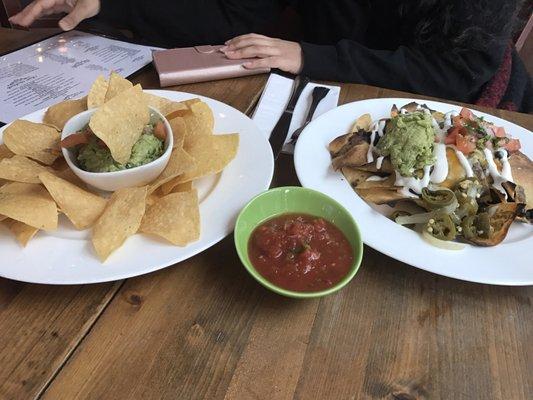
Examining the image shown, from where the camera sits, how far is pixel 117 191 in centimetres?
96

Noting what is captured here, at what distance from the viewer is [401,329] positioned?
86 cm

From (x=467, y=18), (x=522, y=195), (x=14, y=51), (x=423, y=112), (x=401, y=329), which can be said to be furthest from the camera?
(x=14, y=51)

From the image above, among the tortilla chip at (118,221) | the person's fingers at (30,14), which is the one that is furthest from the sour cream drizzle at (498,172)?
the person's fingers at (30,14)

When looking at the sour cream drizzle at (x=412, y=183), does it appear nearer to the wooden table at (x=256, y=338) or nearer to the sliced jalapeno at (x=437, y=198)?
the sliced jalapeno at (x=437, y=198)

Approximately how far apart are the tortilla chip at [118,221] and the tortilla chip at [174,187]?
7 centimetres

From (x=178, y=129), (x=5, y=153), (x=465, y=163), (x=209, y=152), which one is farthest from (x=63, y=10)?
(x=465, y=163)

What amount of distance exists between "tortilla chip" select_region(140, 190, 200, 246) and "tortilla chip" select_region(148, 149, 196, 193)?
1.5 inches

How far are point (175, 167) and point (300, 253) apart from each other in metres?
0.35

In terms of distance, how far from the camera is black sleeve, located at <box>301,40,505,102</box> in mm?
1618

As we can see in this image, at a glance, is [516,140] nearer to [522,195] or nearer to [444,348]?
[522,195]

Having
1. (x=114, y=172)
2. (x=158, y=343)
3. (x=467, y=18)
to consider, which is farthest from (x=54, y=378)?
(x=467, y=18)

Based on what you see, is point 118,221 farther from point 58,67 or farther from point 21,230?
point 58,67

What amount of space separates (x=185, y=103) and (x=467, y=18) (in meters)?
1.10

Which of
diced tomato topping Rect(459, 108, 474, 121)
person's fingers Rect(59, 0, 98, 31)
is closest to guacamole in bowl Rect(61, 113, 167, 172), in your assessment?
diced tomato topping Rect(459, 108, 474, 121)
